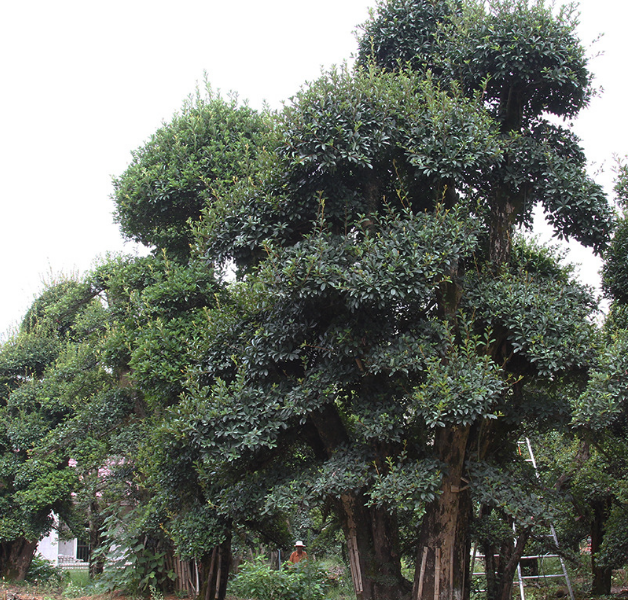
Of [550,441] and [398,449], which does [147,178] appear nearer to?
[398,449]

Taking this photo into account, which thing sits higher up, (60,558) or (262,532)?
(262,532)

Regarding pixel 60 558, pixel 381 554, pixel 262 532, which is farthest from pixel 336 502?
pixel 60 558

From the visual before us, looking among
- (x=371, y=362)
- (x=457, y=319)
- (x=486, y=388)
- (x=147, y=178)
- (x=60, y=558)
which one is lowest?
(x=60, y=558)

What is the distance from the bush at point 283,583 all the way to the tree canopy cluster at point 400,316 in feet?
2.12

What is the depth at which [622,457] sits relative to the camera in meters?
9.70

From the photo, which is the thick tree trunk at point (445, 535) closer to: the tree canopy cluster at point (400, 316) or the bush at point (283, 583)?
the tree canopy cluster at point (400, 316)

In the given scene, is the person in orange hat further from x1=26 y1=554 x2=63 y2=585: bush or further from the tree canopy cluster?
x1=26 y1=554 x2=63 y2=585: bush

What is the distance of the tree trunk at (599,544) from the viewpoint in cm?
1095

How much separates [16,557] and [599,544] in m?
15.4

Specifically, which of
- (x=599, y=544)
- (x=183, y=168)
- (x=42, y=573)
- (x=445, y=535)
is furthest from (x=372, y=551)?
(x=42, y=573)

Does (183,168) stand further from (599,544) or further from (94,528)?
(94,528)

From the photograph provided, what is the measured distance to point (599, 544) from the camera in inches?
439

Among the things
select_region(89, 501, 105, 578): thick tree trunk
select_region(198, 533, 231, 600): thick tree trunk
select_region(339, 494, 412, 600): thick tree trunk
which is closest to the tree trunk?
select_region(339, 494, 412, 600): thick tree trunk

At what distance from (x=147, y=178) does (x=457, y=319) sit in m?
6.15
